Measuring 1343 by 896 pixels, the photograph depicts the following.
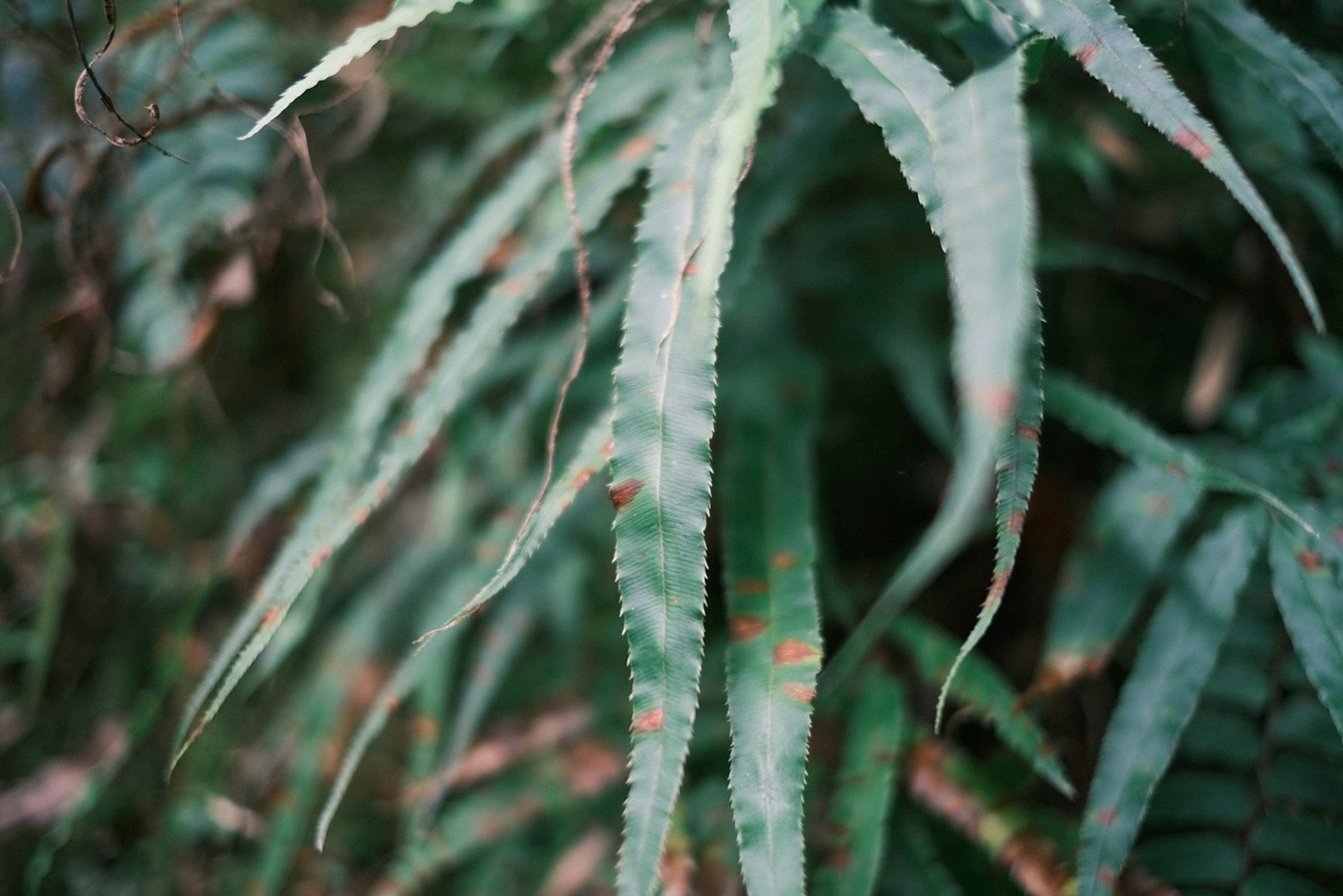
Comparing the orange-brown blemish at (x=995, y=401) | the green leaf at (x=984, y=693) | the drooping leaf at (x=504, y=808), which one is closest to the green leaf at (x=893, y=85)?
the orange-brown blemish at (x=995, y=401)

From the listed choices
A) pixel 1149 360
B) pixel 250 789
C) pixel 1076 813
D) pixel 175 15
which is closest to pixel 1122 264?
pixel 1149 360

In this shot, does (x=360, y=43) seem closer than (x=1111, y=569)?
Yes

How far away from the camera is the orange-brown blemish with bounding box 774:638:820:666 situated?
397 millimetres

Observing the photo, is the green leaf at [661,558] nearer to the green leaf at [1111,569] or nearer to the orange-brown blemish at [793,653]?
the orange-brown blemish at [793,653]

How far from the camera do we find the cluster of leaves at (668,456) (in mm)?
355

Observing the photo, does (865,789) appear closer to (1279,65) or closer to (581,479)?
(581,479)

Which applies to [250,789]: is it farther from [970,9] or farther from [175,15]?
[970,9]

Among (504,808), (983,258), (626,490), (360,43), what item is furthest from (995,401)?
(504,808)

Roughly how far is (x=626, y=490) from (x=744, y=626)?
127 mm

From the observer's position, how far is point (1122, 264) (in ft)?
2.01

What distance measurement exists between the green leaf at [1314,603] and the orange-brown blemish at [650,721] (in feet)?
1.02

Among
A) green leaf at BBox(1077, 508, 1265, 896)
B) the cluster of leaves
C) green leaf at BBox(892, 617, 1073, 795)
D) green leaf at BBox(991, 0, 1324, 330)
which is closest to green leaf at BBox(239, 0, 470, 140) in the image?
the cluster of leaves

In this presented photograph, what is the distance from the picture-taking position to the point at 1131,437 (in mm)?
509

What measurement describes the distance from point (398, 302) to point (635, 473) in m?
0.46
